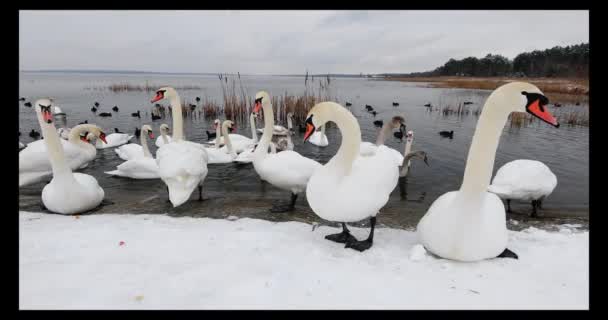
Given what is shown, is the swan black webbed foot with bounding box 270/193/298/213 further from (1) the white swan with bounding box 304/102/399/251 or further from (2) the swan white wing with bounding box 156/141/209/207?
(1) the white swan with bounding box 304/102/399/251

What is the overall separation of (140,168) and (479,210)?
7.28 meters

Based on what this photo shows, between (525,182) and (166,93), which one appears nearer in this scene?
(525,182)

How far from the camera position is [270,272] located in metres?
2.76

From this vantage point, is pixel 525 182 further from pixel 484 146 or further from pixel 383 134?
pixel 383 134

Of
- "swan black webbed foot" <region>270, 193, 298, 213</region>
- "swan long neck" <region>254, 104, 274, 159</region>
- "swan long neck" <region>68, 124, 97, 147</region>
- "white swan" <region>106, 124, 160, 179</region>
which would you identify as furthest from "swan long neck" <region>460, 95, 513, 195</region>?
"swan long neck" <region>68, 124, 97, 147</region>

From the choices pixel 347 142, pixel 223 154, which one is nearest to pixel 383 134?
pixel 223 154

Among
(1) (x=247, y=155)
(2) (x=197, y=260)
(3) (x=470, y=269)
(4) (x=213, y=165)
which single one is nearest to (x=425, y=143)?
(1) (x=247, y=155)

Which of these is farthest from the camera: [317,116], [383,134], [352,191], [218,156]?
[218,156]

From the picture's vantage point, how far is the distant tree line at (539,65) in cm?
5407

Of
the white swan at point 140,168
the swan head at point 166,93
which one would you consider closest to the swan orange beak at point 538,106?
the swan head at point 166,93

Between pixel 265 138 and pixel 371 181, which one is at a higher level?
pixel 265 138

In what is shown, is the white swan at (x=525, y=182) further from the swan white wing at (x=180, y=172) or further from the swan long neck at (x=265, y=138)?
the swan white wing at (x=180, y=172)
